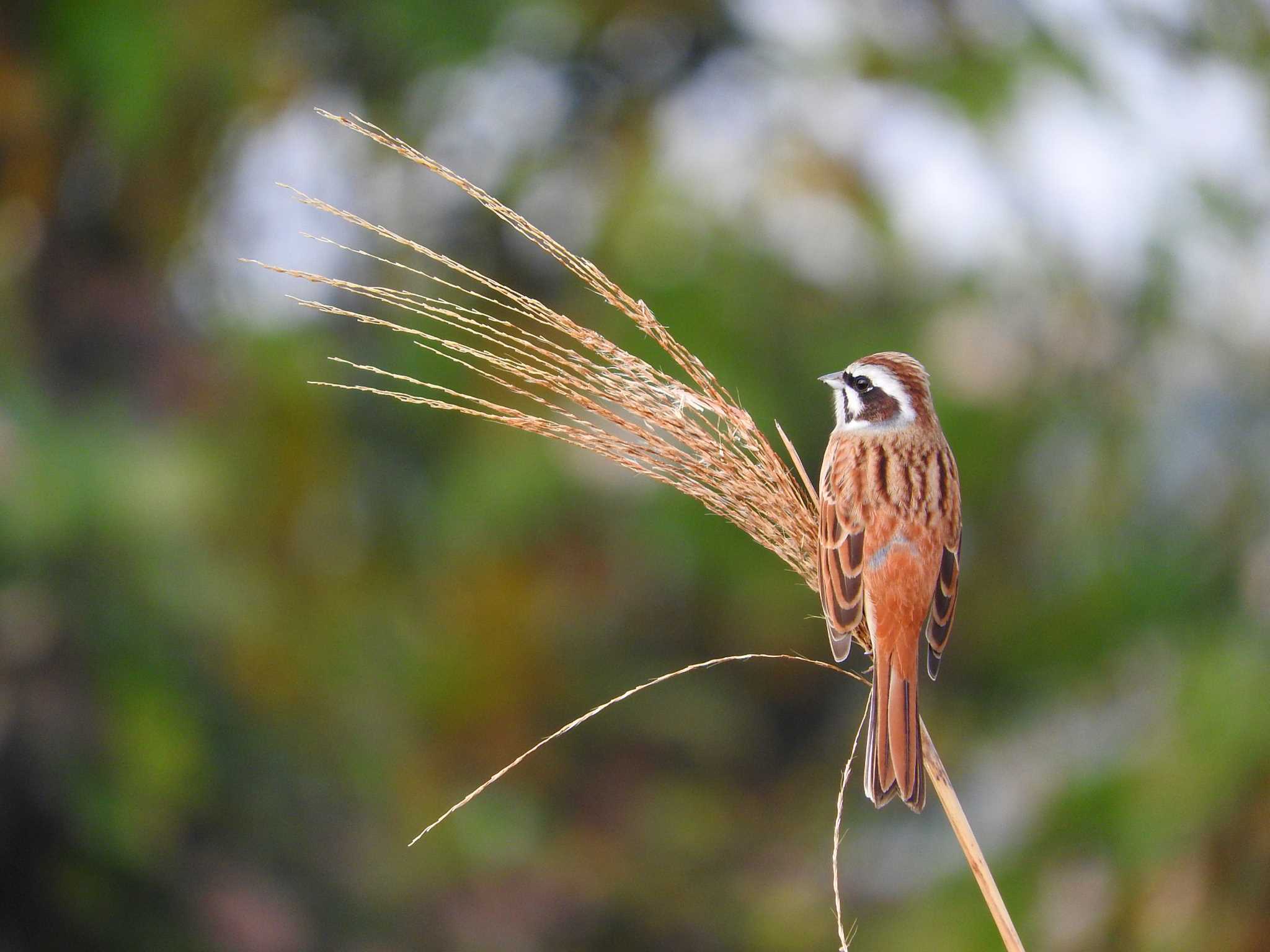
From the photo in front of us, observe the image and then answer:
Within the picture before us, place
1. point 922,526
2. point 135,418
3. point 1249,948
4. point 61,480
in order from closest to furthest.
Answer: point 922,526, point 1249,948, point 61,480, point 135,418

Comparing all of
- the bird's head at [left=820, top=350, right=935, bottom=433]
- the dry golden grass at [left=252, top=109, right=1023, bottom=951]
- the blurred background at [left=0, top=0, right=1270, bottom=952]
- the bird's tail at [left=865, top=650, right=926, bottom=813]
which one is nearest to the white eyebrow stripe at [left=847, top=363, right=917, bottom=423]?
the bird's head at [left=820, top=350, right=935, bottom=433]

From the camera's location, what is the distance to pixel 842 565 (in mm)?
2250

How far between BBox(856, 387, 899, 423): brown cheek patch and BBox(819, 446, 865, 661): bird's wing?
189mm

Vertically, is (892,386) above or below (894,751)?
above

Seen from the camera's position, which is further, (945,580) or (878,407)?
(878,407)

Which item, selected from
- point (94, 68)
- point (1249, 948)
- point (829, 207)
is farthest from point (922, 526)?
point (94, 68)

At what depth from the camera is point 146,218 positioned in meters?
6.89

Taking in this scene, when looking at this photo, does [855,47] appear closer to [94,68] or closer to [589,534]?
[589,534]

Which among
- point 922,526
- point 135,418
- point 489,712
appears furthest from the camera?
point 489,712

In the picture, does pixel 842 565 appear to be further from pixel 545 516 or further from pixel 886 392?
pixel 545 516

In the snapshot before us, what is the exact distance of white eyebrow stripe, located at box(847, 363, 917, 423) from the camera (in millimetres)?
2445

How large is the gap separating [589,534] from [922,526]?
17.7 feet

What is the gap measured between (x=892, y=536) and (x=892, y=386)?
0.92ft

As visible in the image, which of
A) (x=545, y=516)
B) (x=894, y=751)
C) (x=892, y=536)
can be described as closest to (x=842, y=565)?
(x=892, y=536)
